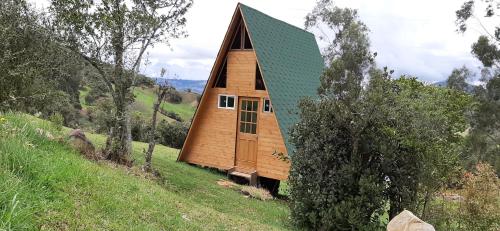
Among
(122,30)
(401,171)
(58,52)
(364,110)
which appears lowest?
(401,171)

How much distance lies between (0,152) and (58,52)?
7775mm

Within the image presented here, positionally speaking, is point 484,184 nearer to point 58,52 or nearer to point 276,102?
point 276,102

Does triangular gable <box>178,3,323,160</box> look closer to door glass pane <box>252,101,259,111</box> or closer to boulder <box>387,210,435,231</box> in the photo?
door glass pane <box>252,101,259,111</box>

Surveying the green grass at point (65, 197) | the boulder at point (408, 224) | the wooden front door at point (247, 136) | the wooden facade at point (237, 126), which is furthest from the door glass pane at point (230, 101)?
the boulder at point (408, 224)

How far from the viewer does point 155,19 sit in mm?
12695

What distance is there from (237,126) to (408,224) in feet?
38.5

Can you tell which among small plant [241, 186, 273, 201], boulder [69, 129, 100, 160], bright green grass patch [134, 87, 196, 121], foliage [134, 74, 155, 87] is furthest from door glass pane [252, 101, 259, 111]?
bright green grass patch [134, 87, 196, 121]

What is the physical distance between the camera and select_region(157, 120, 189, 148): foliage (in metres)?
29.7

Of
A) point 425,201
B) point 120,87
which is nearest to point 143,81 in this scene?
point 120,87

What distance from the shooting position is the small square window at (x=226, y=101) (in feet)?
58.3

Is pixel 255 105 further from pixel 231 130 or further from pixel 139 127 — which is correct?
pixel 139 127

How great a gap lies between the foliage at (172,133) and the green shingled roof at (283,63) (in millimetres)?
12593

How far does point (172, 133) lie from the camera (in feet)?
98.3

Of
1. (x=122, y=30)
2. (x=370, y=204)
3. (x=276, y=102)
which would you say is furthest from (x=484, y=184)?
(x=122, y=30)
